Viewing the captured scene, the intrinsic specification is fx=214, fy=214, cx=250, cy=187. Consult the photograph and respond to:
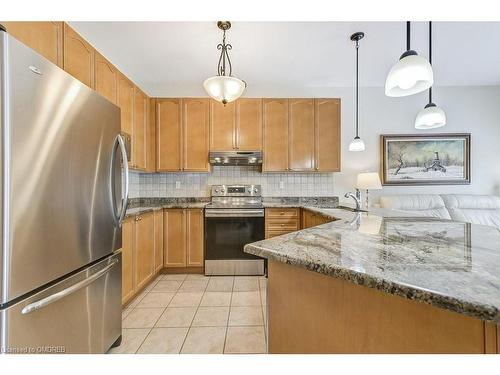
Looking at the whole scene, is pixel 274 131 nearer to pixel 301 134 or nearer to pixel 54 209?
pixel 301 134

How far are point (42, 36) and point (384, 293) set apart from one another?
221 cm

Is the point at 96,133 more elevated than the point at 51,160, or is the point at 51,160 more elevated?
the point at 96,133

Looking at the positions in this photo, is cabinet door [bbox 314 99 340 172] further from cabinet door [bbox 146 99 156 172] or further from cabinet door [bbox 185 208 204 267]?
cabinet door [bbox 146 99 156 172]

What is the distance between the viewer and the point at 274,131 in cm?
310

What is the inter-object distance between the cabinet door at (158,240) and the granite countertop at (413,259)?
2.14 metres

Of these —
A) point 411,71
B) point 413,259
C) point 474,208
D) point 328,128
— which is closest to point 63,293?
point 413,259

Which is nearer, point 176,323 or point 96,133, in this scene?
point 96,133

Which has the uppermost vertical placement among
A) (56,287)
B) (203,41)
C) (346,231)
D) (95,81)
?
(203,41)

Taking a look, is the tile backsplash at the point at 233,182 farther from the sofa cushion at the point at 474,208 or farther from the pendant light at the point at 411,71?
the pendant light at the point at 411,71

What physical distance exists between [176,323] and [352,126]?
11.4ft

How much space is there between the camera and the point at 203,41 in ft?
7.25
